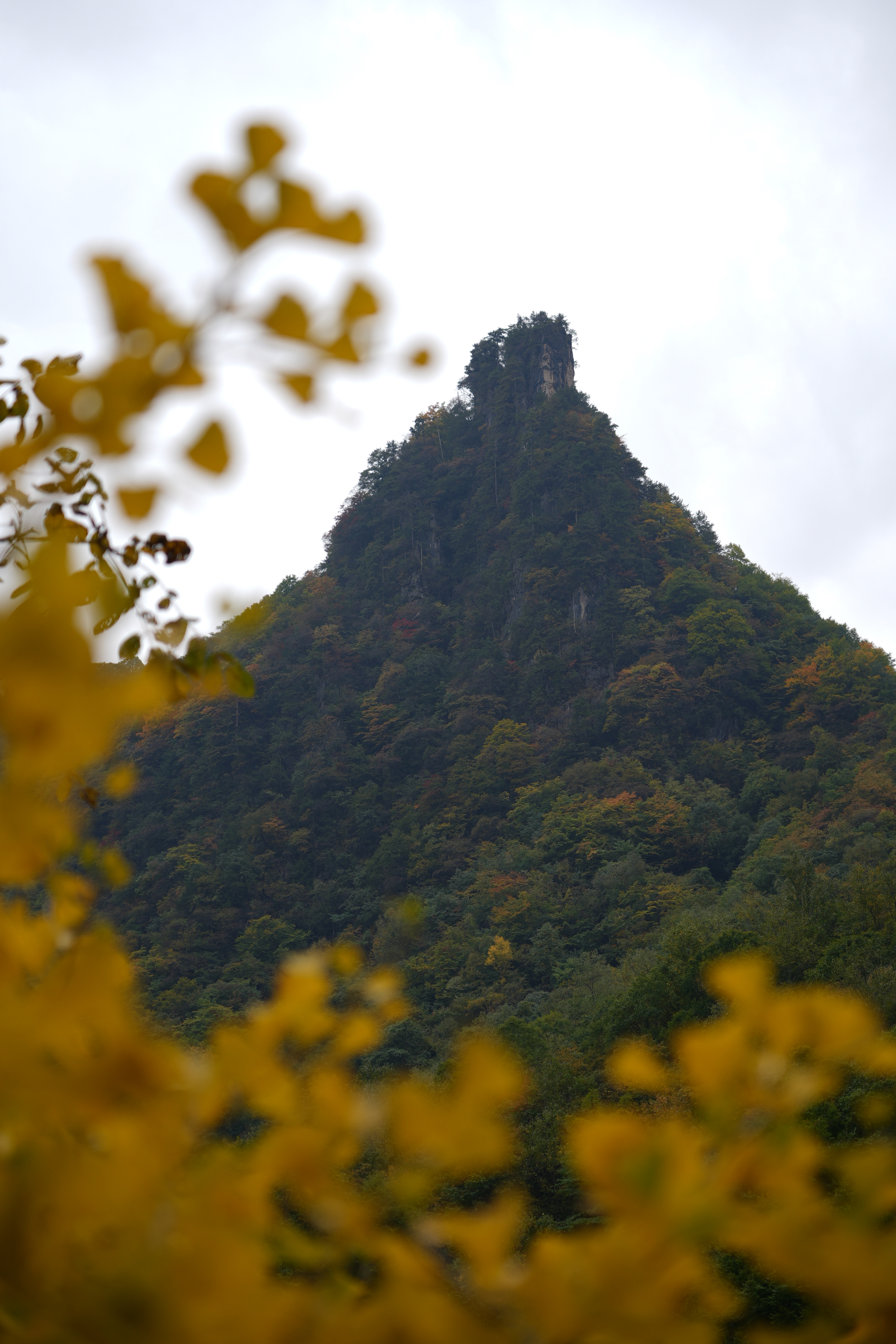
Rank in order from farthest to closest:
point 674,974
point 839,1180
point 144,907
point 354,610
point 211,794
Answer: point 354,610 → point 211,794 → point 144,907 → point 674,974 → point 839,1180

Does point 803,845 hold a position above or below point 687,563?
below

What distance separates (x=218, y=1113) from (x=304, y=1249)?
7 centimetres

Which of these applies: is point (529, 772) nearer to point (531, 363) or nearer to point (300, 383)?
point (531, 363)

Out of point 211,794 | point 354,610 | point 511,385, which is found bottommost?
point 211,794

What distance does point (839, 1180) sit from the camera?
18.6 feet

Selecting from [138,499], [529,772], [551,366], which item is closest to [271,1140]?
[138,499]

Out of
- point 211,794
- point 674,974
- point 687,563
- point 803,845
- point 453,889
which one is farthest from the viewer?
point 687,563

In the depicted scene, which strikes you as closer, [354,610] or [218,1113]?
[218,1113]

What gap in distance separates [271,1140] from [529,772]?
21.0 meters

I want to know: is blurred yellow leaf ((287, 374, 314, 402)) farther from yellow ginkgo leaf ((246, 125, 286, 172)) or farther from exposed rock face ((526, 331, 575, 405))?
exposed rock face ((526, 331, 575, 405))

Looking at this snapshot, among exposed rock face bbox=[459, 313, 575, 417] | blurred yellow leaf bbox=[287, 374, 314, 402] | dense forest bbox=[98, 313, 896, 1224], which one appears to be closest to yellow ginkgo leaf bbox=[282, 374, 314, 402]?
blurred yellow leaf bbox=[287, 374, 314, 402]

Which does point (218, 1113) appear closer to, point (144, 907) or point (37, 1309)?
point (37, 1309)

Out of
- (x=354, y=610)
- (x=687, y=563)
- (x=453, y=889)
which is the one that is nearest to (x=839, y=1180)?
(x=453, y=889)

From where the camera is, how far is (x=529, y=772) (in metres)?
21.2
